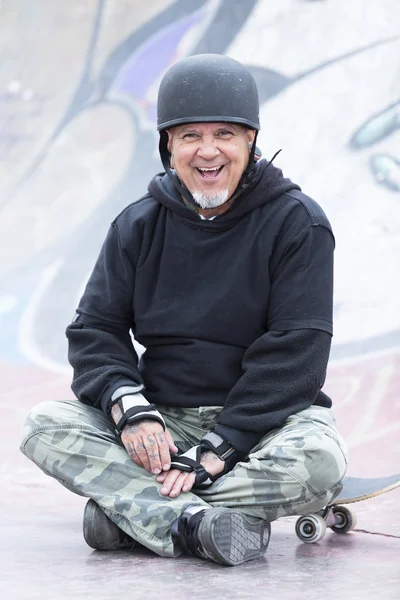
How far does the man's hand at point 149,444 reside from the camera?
3.11m

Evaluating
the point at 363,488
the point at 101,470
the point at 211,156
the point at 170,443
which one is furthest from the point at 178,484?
the point at 211,156

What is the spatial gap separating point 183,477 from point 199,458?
0.30ft

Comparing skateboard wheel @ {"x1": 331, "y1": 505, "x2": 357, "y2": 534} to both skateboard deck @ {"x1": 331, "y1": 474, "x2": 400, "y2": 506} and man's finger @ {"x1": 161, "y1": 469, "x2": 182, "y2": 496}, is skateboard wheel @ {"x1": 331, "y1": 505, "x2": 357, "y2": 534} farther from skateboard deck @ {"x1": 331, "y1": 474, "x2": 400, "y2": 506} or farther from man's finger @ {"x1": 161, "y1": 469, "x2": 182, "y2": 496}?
man's finger @ {"x1": 161, "y1": 469, "x2": 182, "y2": 496}

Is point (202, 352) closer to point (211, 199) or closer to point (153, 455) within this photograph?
point (153, 455)

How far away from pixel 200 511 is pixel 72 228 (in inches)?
220

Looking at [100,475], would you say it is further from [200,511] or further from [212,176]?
[212,176]

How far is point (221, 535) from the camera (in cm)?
282

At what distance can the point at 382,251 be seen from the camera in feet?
24.4

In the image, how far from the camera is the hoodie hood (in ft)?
11.0

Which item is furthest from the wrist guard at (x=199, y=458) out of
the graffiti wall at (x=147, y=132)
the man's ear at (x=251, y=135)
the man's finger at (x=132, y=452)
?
the graffiti wall at (x=147, y=132)

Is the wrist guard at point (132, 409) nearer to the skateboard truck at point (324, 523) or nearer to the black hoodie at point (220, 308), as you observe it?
the black hoodie at point (220, 308)

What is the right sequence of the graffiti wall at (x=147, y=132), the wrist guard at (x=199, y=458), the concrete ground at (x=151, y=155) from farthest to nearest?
the graffiti wall at (x=147, y=132) → the concrete ground at (x=151, y=155) → the wrist guard at (x=199, y=458)

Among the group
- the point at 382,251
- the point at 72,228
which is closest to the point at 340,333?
the point at 382,251

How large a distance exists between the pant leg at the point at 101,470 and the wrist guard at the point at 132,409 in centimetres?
10
